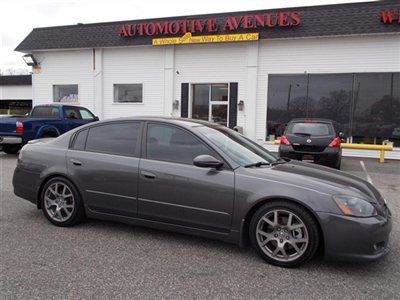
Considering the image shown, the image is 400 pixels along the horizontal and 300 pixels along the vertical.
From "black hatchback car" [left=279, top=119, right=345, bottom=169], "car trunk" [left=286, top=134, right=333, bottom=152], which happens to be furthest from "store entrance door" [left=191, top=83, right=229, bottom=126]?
"car trunk" [left=286, top=134, right=333, bottom=152]

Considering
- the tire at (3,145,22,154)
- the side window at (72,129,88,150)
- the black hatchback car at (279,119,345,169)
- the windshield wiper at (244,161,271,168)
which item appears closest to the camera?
the windshield wiper at (244,161,271,168)

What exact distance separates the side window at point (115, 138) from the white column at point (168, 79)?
12.2 meters

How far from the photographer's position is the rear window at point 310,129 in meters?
10.1

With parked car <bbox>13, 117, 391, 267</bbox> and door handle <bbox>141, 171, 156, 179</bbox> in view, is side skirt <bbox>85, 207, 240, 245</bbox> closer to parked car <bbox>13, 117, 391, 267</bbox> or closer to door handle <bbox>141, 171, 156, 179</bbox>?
parked car <bbox>13, 117, 391, 267</bbox>

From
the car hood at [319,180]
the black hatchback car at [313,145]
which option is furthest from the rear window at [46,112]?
the car hood at [319,180]

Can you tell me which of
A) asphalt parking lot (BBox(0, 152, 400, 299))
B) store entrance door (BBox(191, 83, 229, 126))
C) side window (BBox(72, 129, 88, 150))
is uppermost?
store entrance door (BBox(191, 83, 229, 126))

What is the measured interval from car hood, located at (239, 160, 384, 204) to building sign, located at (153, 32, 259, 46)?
11.6 meters

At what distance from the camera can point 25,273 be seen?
3.54 meters

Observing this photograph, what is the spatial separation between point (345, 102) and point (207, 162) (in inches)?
485

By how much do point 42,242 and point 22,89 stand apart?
33893 mm

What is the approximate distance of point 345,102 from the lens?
1477 centimetres

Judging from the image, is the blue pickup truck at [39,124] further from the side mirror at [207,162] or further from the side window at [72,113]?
the side mirror at [207,162]

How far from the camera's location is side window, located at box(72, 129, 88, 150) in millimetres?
4993

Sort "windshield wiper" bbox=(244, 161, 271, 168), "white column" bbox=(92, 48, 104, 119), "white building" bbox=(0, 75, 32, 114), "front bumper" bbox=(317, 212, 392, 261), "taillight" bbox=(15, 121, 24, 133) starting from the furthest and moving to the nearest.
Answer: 1. "white building" bbox=(0, 75, 32, 114)
2. "white column" bbox=(92, 48, 104, 119)
3. "taillight" bbox=(15, 121, 24, 133)
4. "windshield wiper" bbox=(244, 161, 271, 168)
5. "front bumper" bbox=(317, 212, 392, 261)
